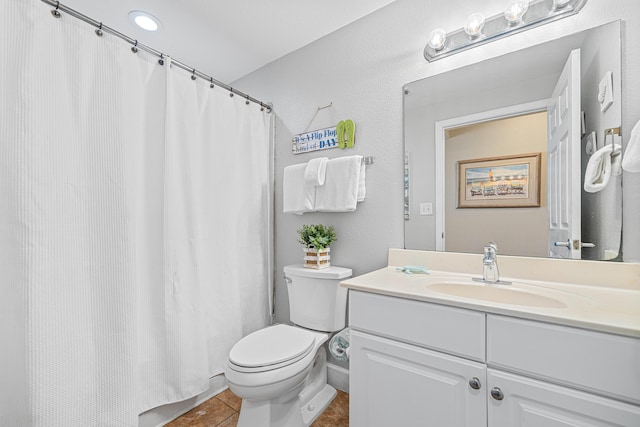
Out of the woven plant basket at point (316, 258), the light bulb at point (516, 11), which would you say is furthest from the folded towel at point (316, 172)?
the light bulb at point (516, 11)

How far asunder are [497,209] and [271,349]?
4.05 ft

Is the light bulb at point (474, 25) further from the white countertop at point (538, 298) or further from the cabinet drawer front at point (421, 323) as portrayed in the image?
the cabinet drawer front at point (421, 323)

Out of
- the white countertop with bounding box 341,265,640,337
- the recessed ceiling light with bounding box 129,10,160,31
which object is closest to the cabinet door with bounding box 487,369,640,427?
the white countertop with bounding box 341,265,640,337

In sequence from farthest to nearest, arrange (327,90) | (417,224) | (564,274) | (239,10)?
(327,90), (239,10), (417,224), (564,274)

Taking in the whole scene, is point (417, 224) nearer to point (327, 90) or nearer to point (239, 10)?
point (327, 90)

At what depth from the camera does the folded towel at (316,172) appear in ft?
5.50

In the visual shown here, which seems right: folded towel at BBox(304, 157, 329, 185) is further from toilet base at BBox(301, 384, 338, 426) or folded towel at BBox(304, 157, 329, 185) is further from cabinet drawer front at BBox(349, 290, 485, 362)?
toilet base at BBox(301, 384, 338, 426)

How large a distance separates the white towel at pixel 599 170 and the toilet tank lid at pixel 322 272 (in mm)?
1123

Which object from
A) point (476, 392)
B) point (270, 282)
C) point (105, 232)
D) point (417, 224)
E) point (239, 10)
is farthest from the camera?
point (270, 282)

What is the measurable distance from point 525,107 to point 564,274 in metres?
0.73

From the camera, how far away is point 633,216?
1.01 metres

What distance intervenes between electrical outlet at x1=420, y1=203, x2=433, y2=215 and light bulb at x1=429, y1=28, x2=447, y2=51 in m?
0.78

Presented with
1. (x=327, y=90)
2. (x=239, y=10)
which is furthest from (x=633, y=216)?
(x=239, y=10)

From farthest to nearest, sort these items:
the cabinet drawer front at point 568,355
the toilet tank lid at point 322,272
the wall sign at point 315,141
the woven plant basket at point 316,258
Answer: the wall sign at point 315,141 → the woven plant basket at point 316,258 → the toilet tank lid at point 322,272 → the cabinet drawer front at point 568,355
